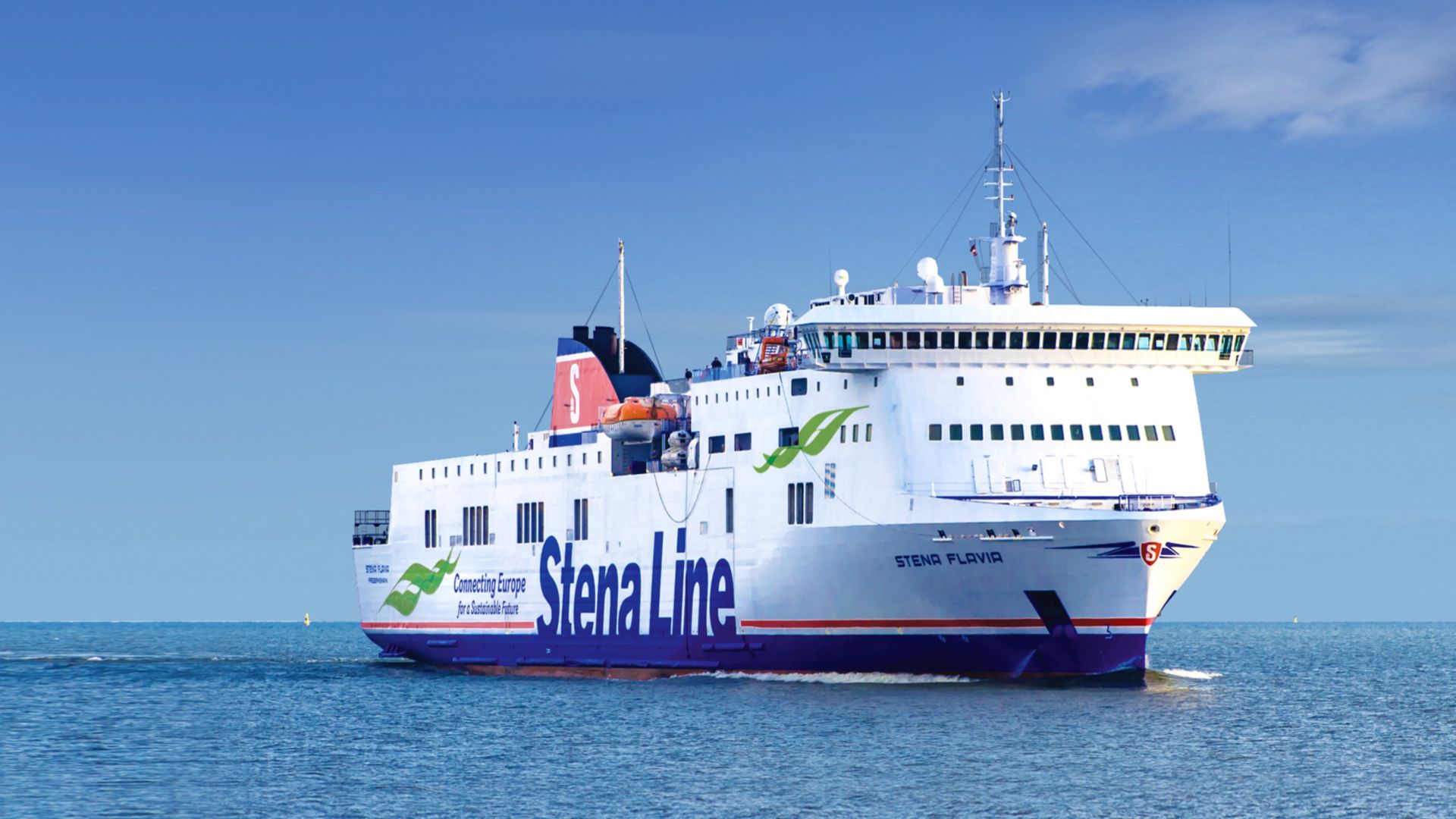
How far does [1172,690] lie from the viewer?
164 ft

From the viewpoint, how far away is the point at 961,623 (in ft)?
149

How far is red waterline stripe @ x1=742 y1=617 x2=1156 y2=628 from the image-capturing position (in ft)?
147

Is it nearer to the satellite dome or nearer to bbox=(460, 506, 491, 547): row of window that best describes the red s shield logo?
the satellite dome

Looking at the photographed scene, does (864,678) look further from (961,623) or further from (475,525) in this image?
(475,525)

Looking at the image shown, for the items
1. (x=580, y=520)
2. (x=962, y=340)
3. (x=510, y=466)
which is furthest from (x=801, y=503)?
(x=510, y=466)

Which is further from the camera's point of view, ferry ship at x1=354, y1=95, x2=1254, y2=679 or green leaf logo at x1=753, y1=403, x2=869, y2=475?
green leaf logo at x1=753, y1=403, x2=869, y2=475

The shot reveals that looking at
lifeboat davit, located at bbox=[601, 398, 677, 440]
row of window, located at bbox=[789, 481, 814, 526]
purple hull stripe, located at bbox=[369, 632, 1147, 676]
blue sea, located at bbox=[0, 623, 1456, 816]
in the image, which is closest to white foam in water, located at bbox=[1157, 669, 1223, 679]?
blue sea, located at bbox=[0, 623, 1456, 816]

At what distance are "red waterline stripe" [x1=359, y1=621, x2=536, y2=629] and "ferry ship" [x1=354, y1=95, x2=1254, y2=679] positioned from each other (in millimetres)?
6014

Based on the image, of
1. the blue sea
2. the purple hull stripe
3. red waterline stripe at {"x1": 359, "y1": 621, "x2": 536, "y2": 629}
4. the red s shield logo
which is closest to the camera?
the blue sea

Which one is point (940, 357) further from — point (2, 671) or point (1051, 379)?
point (2, 671)

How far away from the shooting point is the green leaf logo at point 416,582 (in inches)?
2576

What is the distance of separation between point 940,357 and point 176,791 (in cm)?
2094

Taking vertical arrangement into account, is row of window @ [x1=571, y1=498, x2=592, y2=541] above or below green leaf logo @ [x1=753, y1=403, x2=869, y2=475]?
below

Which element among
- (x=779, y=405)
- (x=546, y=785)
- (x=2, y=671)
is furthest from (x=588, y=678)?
(x=2, y=671)
